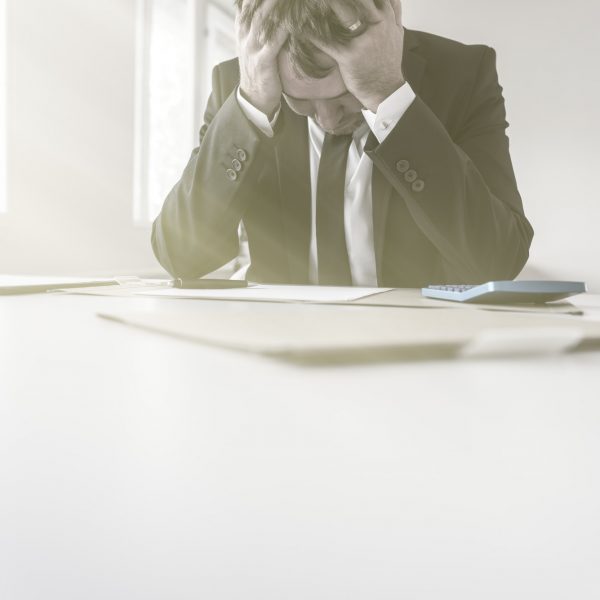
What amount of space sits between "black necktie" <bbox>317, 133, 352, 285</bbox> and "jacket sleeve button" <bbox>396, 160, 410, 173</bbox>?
32cm

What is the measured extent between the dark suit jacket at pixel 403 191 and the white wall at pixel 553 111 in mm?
2895

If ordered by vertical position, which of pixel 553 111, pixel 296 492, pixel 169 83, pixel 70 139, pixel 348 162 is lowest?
pixel 296 492

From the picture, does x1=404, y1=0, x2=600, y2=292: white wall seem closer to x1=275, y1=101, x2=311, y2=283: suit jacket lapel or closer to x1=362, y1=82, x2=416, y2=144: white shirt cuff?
x1=275, y1=101, x2=311, y2=283: suit jacket lapel

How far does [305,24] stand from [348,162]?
45 centimetres

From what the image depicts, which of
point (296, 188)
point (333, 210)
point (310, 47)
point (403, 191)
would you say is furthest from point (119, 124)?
point (403, 191)

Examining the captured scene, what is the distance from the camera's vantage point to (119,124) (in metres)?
3.30

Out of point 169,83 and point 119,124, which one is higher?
point 169,83

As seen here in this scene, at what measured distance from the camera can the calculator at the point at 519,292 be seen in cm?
57

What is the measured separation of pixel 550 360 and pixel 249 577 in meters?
0.24

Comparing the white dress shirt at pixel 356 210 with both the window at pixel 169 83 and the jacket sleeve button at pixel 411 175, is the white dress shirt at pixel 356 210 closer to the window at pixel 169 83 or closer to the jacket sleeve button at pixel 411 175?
the jacket sleeve button at pixel 411 175

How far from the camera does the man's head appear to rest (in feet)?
2.86

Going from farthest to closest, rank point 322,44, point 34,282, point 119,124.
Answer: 1. point 119,124
2. point 322,44
3. point 34,282

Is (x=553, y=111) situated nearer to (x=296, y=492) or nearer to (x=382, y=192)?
(x=382, y=192)

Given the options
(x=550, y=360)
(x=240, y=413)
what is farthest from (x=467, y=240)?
(x=240, y=413)
